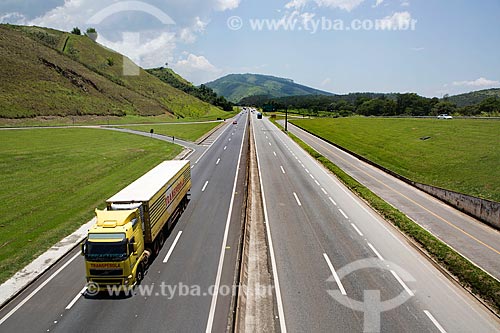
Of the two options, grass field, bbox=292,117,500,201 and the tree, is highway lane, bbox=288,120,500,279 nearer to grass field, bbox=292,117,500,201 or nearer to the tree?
grass field, bbox=292,117,500,201

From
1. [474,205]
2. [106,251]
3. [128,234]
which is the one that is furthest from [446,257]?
[106,251]

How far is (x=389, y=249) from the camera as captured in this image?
2064cm

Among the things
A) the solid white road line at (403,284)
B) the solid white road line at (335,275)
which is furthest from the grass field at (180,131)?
the solid white road line at (403,284)

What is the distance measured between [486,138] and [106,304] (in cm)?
6215

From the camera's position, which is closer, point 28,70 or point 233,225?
point 233,225

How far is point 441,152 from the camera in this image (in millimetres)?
52375

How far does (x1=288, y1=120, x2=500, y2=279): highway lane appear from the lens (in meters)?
20.2

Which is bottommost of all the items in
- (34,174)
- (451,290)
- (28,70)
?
(451,290)

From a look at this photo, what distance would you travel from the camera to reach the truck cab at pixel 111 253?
1451 centimetres

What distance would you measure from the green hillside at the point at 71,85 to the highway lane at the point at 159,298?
80370 mm

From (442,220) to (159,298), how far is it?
2162 cm

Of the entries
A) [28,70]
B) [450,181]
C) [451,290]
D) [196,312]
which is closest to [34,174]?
[196,312]

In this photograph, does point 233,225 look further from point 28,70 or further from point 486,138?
point 28,70

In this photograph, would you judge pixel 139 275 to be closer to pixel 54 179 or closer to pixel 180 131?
pixel 54 179
